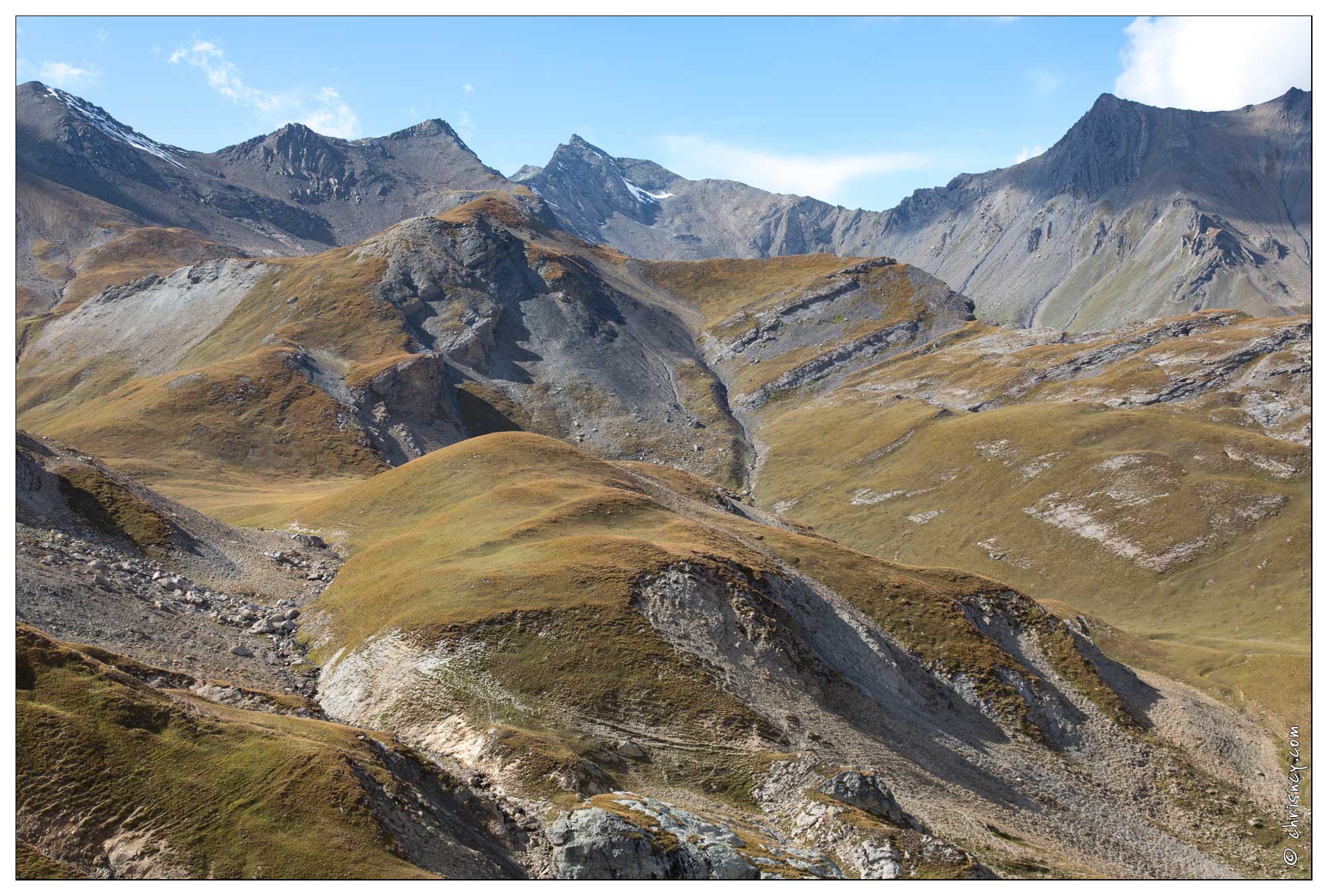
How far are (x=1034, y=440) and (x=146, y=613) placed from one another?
174618 mm

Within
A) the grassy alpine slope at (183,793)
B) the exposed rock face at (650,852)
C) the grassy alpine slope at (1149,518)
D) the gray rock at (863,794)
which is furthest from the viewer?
the grassy alpine slope at (1149,518)

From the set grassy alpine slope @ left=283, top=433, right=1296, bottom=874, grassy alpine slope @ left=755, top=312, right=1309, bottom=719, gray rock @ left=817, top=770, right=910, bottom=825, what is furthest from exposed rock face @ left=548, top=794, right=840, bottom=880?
grassy alpine slope @ left=755, top=312, right=1309, bottom=719

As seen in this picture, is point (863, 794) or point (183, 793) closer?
point (183, 793)

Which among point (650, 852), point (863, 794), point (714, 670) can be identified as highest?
point (714, 670)

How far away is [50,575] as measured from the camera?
59.7 meters

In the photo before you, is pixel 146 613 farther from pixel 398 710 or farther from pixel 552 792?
pixel 552 792

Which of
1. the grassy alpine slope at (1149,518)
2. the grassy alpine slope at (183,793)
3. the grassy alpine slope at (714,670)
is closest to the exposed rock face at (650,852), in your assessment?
the grassy alpine slope at (183,793)

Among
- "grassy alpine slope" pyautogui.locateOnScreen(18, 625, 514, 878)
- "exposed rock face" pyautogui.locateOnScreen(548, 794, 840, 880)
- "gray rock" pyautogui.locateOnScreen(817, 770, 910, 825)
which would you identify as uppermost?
"grassy alpine slope" pyautogui.locateOnScreen(18, 625, 514, 878)

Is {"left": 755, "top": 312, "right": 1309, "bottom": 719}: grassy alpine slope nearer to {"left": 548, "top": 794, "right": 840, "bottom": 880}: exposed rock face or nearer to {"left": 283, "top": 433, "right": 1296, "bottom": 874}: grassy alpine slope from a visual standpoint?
{"left": 283, "top": 433, "right": 1296, "bottom": 874}: grassy alpine slope

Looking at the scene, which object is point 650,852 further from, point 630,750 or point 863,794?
point 863,794

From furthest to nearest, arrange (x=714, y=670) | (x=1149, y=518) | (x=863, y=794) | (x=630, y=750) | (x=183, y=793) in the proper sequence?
(x=1149, y=518)
(x=714, y=670)
(x=630, y=750)
(x=863, y=794)
(x=183, y=793)

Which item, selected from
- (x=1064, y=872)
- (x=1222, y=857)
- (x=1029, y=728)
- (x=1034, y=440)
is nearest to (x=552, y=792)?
(x=1064, y=872)

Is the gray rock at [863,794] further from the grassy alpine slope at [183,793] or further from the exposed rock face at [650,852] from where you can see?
the grassy alpine slope at [183,793]

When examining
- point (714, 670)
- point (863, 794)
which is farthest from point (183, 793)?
point (714, 670)
